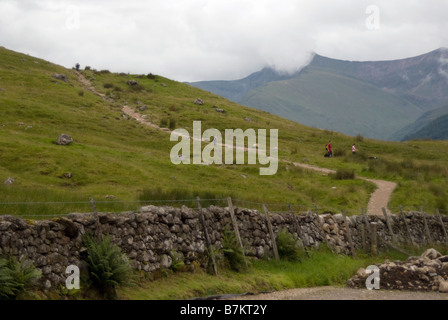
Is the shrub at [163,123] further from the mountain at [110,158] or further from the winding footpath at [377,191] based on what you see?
the winding footpath at [377,191]

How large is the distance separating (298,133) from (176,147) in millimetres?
24891

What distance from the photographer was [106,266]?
519 inches

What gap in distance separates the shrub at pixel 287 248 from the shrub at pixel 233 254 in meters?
3.24

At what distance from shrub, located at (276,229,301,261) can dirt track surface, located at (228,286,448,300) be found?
2487mm

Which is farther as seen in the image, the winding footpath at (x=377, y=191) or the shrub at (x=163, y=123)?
the shrub at (x=163, y=123)

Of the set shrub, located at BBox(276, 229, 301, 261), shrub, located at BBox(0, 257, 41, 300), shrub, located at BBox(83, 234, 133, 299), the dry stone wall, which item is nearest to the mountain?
the dry stone wall

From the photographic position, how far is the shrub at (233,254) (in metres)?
18.3

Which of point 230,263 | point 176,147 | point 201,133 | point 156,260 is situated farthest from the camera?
point 201,133

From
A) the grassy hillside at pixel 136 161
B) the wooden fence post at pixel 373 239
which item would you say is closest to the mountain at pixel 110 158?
the grassy hillside at pixel 136 161

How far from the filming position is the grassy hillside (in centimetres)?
2854

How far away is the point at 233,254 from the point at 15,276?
8.66 m
